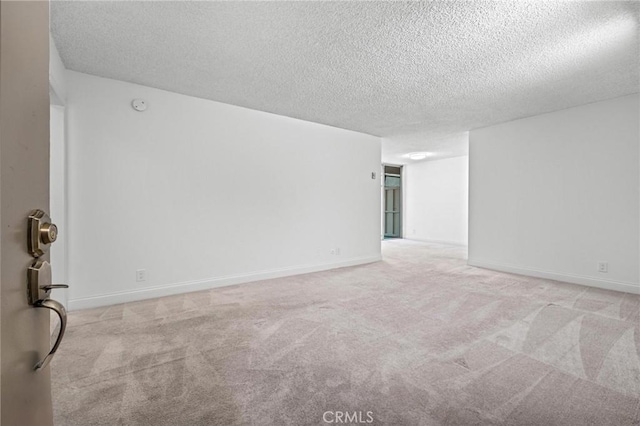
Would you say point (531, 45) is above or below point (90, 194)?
above

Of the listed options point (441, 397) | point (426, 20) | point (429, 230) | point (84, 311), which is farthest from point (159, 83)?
point (429, 230)

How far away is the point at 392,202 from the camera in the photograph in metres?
9.80

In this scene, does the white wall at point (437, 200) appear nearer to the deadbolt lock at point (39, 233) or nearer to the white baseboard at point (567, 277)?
the white baseboard at point (567, 277)

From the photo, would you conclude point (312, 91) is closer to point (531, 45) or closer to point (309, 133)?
point (309, 133)

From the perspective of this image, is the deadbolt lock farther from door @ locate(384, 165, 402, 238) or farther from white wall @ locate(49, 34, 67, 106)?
door @ locate(384, 165, 402, 238)

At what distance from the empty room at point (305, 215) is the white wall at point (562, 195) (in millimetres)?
30

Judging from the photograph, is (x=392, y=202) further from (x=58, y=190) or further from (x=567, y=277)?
(x=58, y=190)

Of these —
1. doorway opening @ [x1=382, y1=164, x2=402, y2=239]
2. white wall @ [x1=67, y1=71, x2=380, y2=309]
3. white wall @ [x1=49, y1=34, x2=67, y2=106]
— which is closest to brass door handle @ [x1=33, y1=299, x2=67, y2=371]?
white wall @ [x1=49, y1=34, x2=67, y2=106]

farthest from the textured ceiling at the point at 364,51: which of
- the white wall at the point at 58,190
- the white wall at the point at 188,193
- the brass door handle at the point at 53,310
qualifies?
the brass door handle at the point at 53,310

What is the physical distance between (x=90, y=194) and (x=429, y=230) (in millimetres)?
8211

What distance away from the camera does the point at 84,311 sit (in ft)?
9.72

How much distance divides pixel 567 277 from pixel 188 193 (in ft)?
17.7

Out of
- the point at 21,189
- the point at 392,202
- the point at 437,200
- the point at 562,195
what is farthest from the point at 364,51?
the point at 392,202

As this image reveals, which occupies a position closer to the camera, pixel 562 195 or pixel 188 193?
pixel 188 193
